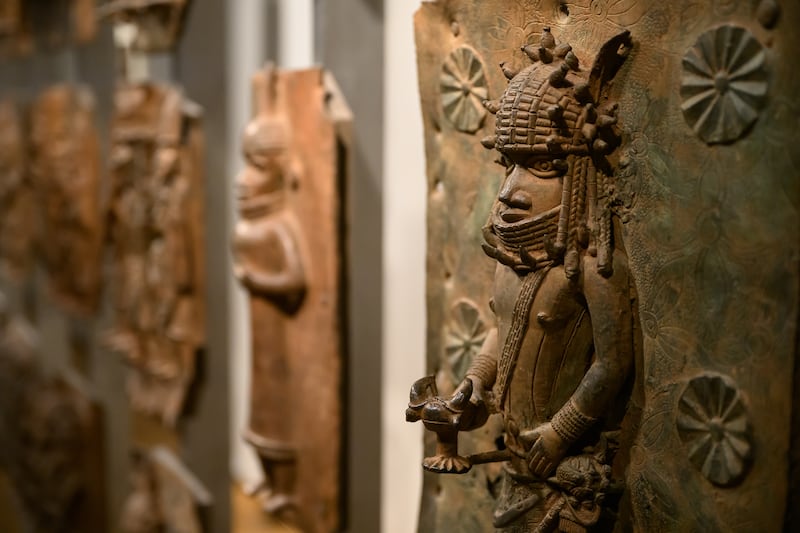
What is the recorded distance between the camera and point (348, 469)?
1.66 metres

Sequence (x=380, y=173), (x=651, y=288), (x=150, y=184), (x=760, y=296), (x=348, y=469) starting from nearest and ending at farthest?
1. (x=760, y=296)
2. (x=651, y=288)
3. (x=380, y=173)
4. (x=348, y=469)
5. (x=150, y=184)

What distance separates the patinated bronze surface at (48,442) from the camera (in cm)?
312

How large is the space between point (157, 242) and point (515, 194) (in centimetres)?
154

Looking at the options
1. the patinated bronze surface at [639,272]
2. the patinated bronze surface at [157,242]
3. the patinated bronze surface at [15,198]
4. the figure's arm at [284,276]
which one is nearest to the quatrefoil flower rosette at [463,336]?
the patinated bronze surface at [639,272]

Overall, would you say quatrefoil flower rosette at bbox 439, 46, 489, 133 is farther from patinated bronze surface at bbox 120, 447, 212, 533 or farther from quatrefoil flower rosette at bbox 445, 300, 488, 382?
patinated bronze surface at bbox 120, 447, 212, 533

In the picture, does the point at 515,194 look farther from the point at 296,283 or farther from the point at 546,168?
the point at 296,283

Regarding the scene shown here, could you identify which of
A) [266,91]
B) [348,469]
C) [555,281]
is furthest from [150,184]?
[555,281]

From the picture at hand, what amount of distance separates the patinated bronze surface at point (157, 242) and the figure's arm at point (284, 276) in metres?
0.58

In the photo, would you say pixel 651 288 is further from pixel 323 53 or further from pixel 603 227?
pixel 323 53

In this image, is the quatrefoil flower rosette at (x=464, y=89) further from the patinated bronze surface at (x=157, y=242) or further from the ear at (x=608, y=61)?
the patinated bronze surface at (x=157, y=242)

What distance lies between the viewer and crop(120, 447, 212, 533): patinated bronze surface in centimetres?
229

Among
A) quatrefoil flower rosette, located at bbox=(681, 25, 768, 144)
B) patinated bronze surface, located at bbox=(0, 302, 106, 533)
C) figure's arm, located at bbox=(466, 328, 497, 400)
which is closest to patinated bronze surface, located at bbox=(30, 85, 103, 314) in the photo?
patinated bronze surface, located at bbox=(0, 302, 106, 533)

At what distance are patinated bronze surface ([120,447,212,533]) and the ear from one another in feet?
5.54

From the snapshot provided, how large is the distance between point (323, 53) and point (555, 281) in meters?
0.80
